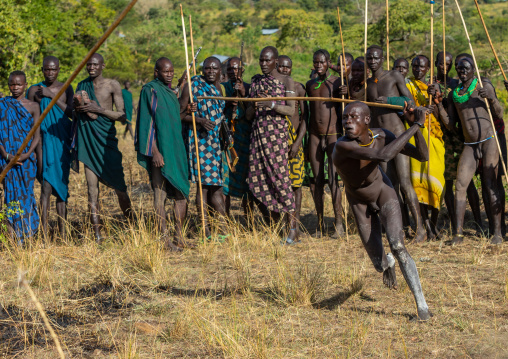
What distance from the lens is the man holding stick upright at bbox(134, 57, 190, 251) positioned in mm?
6695

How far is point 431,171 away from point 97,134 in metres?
3.78

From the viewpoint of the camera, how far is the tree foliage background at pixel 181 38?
10.6 m

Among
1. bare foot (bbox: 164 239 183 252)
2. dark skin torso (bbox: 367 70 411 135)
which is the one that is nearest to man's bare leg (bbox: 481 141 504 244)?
dark skin torso (bbox: 367 70 411 135)

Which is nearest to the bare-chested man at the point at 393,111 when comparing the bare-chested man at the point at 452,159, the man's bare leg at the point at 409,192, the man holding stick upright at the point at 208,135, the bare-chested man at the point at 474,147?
the man's bare leg at the point at 409,192

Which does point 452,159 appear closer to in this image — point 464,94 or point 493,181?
point 493,181

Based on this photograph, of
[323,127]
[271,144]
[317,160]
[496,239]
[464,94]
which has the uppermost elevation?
[464,94]

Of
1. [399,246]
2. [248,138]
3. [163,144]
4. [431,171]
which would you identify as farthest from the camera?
[248,138]

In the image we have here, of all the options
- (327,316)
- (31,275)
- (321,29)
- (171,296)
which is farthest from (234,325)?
(321,29)

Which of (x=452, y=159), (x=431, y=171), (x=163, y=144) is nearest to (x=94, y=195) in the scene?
(x=163, y=144)

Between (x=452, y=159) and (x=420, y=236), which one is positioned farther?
(x=452, y=159)

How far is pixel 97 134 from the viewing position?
6.99m

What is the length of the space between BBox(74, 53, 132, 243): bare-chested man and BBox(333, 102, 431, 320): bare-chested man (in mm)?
3223

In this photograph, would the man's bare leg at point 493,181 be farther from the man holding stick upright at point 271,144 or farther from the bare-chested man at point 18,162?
the bare-chested man at point 18,162

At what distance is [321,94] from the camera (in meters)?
7.41
